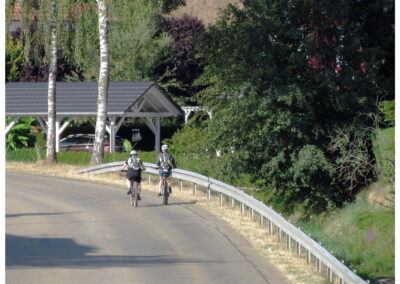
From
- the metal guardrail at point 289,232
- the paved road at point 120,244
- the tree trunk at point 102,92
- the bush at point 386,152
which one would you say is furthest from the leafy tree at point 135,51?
the bush at point 386,152

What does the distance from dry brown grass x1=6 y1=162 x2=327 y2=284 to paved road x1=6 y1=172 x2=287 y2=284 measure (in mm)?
273

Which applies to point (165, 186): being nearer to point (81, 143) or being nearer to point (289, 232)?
point (289, 232)

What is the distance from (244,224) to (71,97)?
26999 millimetres

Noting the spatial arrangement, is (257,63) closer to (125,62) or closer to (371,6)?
(371,6)

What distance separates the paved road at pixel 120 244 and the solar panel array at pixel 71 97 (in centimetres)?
1760

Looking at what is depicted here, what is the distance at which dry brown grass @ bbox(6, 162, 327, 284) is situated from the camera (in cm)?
1312

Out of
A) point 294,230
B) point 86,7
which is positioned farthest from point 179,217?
point 86,7

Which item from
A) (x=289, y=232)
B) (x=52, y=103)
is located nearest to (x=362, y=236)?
(x=289, y=232)

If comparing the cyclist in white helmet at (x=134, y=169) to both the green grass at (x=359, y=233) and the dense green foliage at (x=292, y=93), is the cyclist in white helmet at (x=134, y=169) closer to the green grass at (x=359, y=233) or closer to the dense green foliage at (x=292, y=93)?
the dense green foliage at (x=292, y=93)

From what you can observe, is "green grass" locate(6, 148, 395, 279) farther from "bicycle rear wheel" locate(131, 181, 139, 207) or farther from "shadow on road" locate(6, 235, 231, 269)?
"bicycle rear wheel" locate(131, 181, 139, 207)

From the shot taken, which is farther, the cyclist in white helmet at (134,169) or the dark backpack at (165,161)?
the dark backpack at (165,161)

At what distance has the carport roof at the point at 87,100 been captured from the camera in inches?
1609

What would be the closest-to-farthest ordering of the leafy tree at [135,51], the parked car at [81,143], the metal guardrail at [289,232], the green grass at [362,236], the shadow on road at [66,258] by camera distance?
the metal guardrail at [289,232]
the shadow on road at [66,258]
the green grass at [362,236]
the parked car at [81,143]
the leafy tree at [135,51]

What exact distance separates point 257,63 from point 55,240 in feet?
29.8
